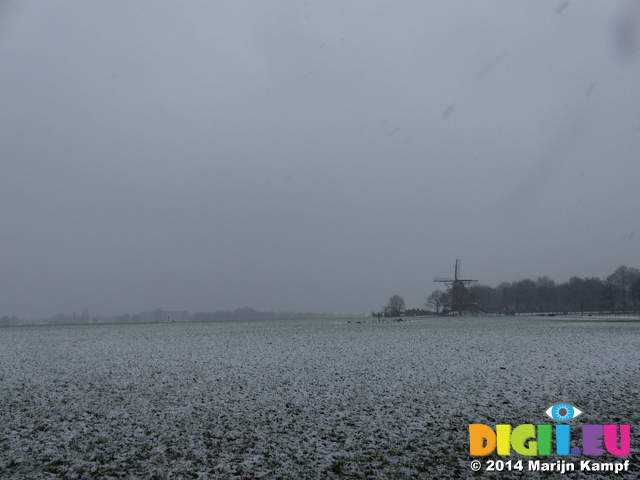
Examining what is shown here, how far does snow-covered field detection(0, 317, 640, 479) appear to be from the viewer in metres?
9.34

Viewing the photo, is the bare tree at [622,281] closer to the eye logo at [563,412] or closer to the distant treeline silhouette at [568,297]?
the distant treeline silhouette at [568,297]

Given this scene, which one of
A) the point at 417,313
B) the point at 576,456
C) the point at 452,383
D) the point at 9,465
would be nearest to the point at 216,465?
the point at 9,465

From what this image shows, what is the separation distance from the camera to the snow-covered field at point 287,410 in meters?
9.34

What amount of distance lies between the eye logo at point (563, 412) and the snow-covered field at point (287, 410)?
0.26m

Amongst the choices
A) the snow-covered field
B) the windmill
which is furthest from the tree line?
the snow-covered field

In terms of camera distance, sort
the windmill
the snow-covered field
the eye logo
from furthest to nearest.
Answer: the windmill → the eye logo → the snow-covered field

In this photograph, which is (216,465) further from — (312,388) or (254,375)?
(254,375)

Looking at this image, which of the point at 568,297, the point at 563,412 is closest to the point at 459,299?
the point at 568,297

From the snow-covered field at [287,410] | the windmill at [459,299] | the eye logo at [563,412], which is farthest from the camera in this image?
the windmill at [459,299]

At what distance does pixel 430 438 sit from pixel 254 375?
31.5 feet

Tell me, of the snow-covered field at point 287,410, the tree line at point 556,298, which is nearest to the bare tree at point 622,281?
the tree line at point 556,298

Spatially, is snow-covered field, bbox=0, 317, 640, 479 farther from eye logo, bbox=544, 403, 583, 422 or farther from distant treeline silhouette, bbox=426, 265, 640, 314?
distant treeline silhouette, bbox=426, 265, 640, 314

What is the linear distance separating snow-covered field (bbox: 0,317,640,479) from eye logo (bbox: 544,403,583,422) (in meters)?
0.26

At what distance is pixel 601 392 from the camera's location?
1430 centimetres
